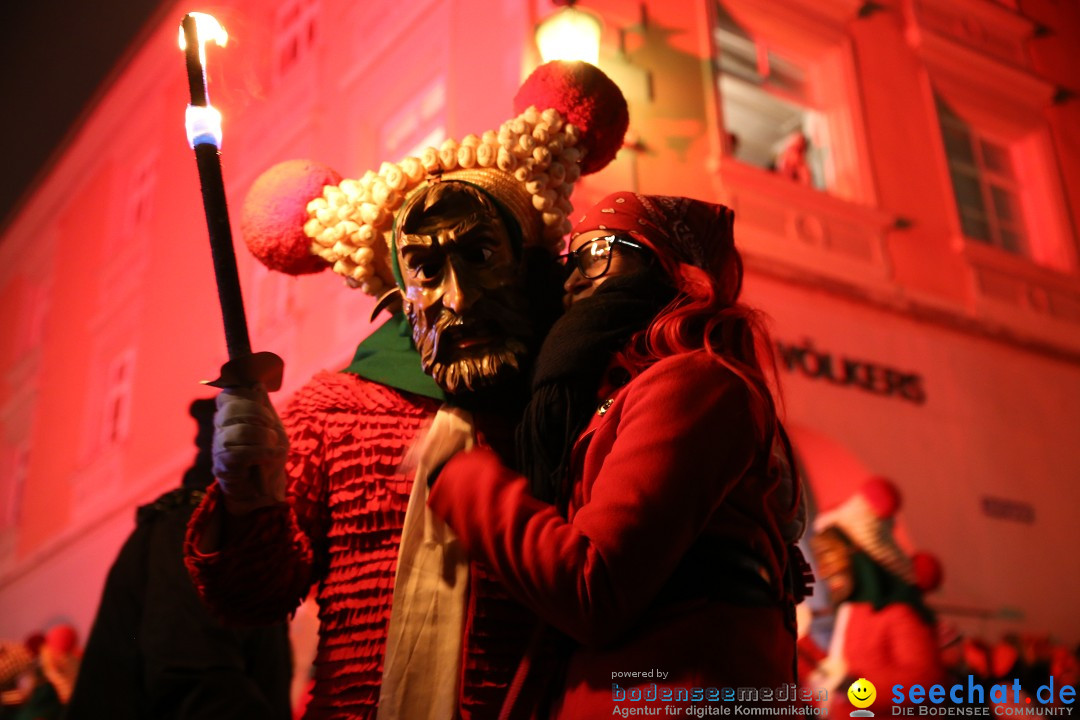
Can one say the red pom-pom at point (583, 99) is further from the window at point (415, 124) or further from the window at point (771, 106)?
the window at point (771, 106)

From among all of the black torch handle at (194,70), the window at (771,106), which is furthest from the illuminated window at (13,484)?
the black torch handle at (194,70)


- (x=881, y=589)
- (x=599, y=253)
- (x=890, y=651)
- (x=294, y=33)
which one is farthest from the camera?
(x=294, y=33)

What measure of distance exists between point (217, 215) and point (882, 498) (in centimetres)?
377

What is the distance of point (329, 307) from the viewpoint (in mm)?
4559

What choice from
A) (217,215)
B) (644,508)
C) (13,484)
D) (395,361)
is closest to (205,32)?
(217,215)

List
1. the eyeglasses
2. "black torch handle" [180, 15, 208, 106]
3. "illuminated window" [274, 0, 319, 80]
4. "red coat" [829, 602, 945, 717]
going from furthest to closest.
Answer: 1. "illuminated window" [274, 0, 319, 80]
2. "red coat" [829, 602, 945, 717]
3. the eyeglasses
4. "black torch handle" [180, 15, 208, 106]

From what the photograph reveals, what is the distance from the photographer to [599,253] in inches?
72.0

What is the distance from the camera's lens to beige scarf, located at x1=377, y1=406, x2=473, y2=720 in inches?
65.2

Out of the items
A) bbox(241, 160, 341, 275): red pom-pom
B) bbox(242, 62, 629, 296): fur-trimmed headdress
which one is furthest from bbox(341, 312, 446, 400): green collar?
bbox(241, 160, 341, 275): red pom-pom

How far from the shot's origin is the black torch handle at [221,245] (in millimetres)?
1438

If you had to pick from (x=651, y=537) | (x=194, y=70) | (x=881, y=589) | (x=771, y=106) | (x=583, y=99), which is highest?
(x=771, y=106)

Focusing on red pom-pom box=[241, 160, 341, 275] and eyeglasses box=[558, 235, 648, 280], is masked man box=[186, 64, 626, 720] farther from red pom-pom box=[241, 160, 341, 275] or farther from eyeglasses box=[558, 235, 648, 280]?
eyeglasses box=[558, 235, 648, 280]

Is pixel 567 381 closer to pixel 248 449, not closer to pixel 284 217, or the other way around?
pixel 248 449

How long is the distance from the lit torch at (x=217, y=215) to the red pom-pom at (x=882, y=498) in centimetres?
339
